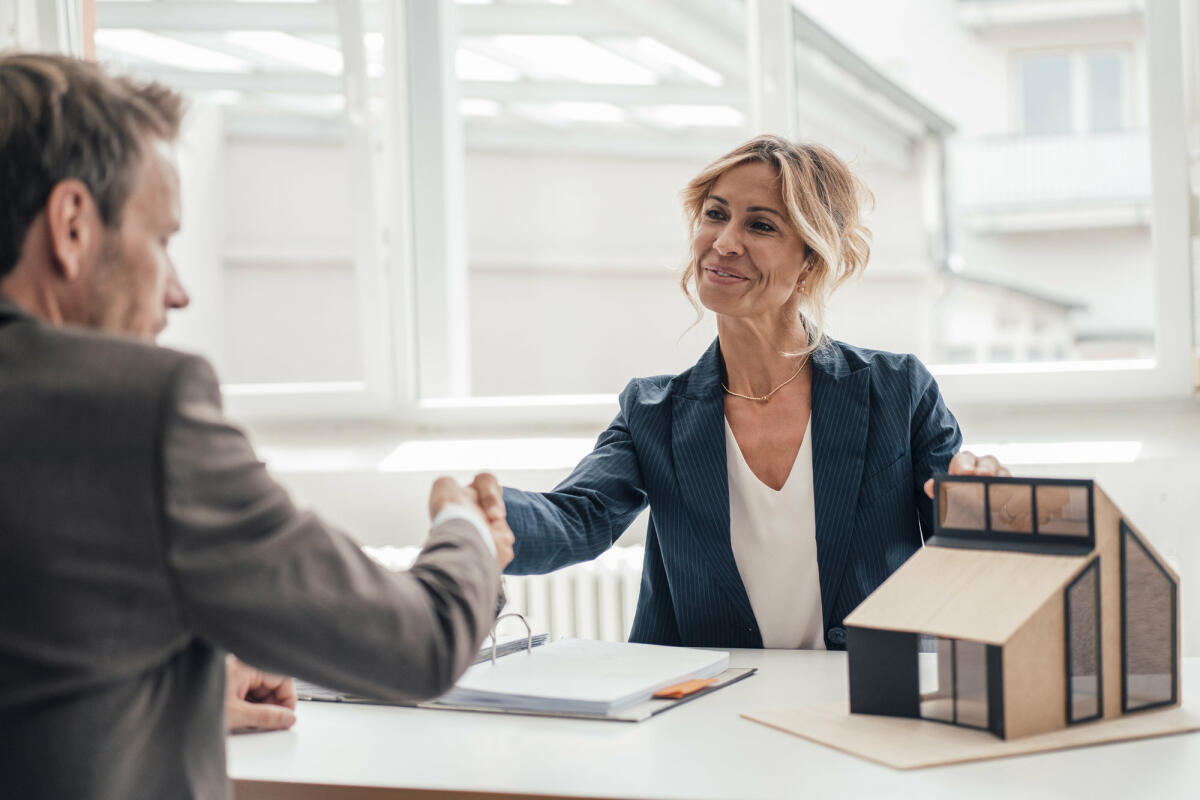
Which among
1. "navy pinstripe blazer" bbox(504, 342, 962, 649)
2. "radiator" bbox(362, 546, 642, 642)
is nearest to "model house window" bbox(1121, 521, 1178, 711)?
"navy pinstripe blazer" bbox(504, 342, 962, 649)

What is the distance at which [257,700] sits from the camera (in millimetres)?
1331

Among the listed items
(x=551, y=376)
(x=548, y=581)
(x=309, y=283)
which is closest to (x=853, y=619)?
(x=548, y=581)

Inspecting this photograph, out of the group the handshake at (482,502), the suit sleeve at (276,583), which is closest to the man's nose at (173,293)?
the suit sleeve at (276,583)

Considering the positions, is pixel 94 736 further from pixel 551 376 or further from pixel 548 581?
pixel 551 376

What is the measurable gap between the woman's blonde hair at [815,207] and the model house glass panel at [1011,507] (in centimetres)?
83

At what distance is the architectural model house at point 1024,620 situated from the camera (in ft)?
3.75

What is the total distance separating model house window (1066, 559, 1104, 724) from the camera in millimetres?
1174

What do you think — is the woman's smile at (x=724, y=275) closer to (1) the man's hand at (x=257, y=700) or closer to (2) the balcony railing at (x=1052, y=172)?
(1) the man's hand at (x=257, y=700)

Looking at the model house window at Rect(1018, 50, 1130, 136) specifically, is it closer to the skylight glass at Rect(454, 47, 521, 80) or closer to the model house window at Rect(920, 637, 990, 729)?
the skylight glass at Rect(454, 47, 521, 80)

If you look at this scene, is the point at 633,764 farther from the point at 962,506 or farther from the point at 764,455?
the point at 764,455

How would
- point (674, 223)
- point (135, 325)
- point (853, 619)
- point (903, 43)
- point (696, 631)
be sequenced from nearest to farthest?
point (135, 325) < point (853, 619) < point (696, 631) < point (903, 43) < point (674, 223)

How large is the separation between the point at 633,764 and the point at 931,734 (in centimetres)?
30

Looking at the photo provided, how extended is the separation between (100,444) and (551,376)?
286 cm

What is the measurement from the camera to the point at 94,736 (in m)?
0.78
